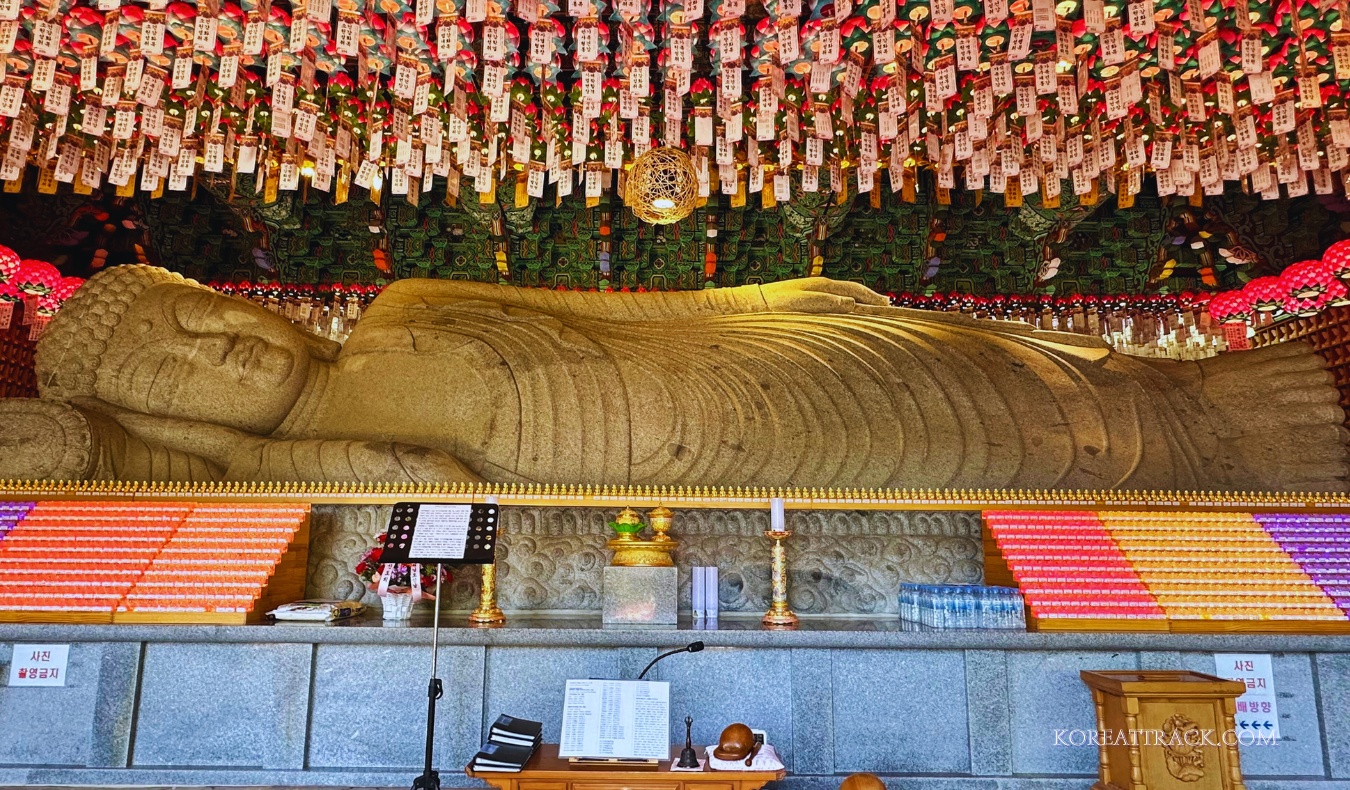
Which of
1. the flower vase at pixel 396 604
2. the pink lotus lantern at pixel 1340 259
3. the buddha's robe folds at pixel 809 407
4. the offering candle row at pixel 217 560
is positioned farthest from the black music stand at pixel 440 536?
the pink lotus lantern at pixel 1340 259

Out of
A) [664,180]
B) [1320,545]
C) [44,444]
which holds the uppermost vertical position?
[664,180]

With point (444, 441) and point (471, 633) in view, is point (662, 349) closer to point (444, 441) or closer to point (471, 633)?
point (444, 441)

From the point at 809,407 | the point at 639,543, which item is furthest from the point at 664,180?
the point at 639,543

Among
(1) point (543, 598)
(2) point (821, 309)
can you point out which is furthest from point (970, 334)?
(1) point (543, 598)

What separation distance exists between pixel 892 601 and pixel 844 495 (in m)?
0.49

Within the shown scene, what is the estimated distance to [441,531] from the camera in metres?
2.66

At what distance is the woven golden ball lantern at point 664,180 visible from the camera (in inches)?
171

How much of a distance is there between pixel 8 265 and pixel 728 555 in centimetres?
550

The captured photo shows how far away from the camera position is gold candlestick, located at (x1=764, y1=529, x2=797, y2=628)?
3.05 m

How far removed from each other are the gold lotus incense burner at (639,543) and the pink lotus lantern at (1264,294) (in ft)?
17.3

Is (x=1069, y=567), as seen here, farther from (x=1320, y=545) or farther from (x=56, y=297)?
(x=56, y=297)

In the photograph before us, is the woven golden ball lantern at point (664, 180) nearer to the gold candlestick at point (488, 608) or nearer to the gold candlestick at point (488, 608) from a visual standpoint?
the gold candlestick at point (488, 608)

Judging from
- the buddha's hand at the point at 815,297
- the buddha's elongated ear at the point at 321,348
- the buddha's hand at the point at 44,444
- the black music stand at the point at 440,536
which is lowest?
the black music stand at the point at 440,536

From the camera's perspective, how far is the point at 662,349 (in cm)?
406
